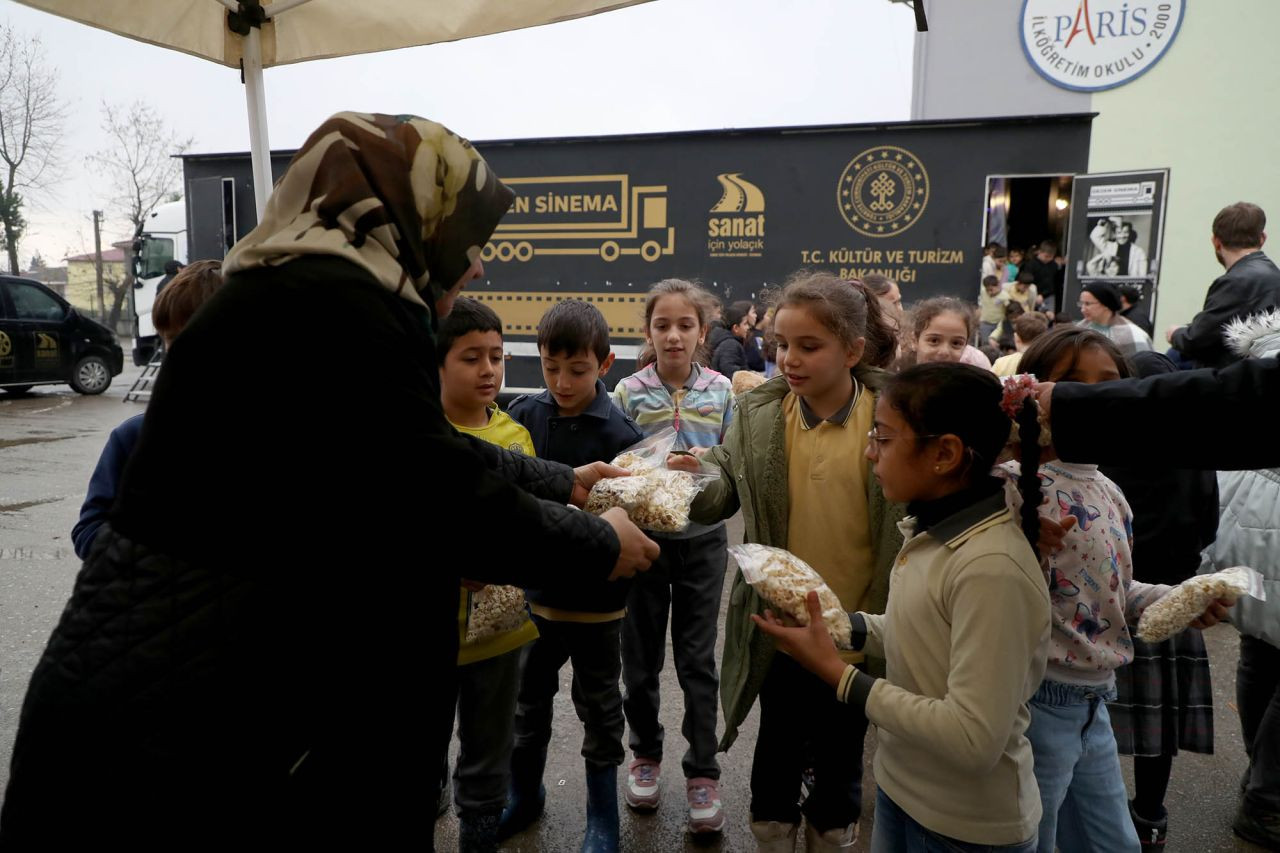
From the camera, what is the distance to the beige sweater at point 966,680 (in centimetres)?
160

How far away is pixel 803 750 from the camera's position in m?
2.44

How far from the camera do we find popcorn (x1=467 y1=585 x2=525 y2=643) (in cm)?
245

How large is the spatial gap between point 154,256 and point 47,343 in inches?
115

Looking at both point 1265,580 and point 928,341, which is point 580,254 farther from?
point 1265,580

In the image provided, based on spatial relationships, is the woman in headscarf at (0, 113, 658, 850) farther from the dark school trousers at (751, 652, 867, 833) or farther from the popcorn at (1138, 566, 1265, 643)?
the popcorn at (1138, 566, 1265, 643)

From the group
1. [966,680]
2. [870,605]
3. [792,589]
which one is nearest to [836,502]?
[870,605]

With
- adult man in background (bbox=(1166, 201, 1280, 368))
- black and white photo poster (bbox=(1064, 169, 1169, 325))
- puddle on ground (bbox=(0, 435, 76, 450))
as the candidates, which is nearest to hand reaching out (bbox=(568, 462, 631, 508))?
adult man in background (bbox=(1166, 201, 1280, 368))

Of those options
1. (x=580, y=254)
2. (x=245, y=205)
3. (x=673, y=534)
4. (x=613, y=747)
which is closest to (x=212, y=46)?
(x=673, y=534)

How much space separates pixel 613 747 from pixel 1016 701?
5.05 ft

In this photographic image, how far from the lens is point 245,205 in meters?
10.5

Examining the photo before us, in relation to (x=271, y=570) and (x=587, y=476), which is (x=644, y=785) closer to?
(x=587, y=476)

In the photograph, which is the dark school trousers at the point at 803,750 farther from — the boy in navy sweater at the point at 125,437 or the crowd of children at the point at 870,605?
the boy in navy sweater at the point at 125,437

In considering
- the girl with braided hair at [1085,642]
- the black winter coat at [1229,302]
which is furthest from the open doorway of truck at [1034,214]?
the girl with braided hair at [1085,642]

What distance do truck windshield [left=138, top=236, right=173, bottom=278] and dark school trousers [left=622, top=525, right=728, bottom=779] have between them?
658 inches
